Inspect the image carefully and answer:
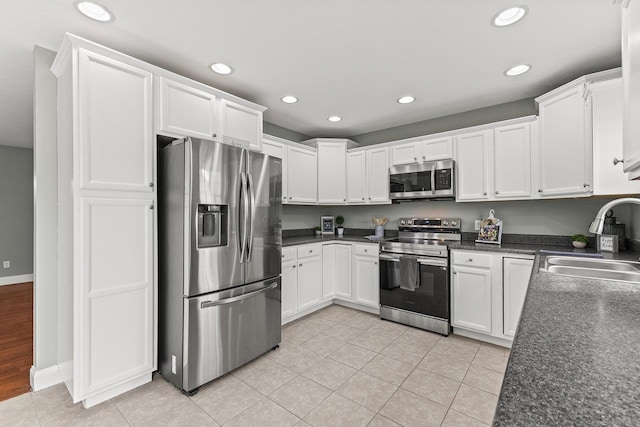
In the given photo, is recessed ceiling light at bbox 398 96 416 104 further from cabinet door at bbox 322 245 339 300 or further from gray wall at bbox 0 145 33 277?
gray wall at bbox 0 145 33 277

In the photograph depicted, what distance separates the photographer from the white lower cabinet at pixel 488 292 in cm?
265

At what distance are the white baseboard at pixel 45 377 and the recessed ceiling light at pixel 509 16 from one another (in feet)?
13.1

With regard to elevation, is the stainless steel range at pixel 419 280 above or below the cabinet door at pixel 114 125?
below

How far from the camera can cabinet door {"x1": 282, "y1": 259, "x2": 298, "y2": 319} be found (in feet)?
10.4

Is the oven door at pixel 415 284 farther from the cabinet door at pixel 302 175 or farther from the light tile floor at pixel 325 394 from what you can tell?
the cabinet door at pixel 302 175

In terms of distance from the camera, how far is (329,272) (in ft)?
12.4

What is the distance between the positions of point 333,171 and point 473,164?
5.86 feet

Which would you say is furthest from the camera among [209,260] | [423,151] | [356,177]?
[356,177]

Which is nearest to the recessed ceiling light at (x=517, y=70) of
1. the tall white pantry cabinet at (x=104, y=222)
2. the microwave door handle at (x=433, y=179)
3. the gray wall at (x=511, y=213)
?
the microwave door handle at (x=433, y=179)

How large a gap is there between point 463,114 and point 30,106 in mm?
5118

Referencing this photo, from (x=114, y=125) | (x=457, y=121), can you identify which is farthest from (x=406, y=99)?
(x=114, y=125)

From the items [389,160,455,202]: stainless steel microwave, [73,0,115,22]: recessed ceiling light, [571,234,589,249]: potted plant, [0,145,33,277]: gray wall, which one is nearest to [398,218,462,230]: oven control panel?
[389,160,455,202]: stainless steel microwave

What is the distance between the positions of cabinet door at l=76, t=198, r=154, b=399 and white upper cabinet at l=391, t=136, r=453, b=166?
9.26 feet

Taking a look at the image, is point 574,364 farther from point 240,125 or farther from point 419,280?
point 240,125
